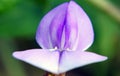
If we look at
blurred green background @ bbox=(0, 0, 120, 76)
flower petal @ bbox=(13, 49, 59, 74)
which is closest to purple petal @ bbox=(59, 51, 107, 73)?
flower petal @ bbox=(13, 49, 59, 74)

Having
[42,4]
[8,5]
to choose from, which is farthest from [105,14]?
[8,5]

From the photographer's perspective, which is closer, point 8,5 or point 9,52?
point 8,5

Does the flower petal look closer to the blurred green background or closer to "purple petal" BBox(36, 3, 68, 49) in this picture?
"purple petal" BBox(36, 3, 68, 49)

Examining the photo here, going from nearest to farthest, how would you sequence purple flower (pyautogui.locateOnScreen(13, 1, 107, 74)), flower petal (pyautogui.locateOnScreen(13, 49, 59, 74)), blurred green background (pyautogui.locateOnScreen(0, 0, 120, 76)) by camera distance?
flower petal (pyautogui.locateOnScreen(13, 49, 59, 74))
purple flower (pyautogui.locateOnScreen(13, 1, 107, 74))
blurred green background (pyautogui.locateOnScreen(0, 0, 120, 76))

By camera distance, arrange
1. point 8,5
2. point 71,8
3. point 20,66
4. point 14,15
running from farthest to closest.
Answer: point 20,66 → point 14,15 → point 8,5 → point 71,8

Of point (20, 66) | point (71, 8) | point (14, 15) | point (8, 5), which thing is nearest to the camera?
point (71, 8)

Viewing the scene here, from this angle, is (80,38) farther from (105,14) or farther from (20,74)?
(20,74)

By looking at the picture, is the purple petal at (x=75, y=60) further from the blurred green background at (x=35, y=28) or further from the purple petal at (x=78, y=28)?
the blurred green background at (x=35, y=28)

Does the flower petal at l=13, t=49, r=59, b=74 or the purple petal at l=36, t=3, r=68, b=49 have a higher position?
the purple petal at l=36, t=3, r=68, b=49
